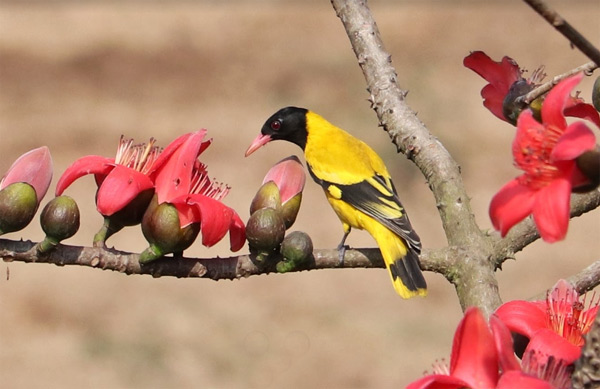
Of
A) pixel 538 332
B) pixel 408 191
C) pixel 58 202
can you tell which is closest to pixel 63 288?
pixel 408 191

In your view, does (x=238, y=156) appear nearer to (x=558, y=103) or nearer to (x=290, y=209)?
(x=290, y=209)

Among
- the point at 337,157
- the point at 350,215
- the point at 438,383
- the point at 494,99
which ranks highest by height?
the point at 337,157

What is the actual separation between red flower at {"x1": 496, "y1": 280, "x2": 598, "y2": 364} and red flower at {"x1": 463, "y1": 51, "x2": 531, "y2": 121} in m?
0.32

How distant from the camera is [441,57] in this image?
1116 cm

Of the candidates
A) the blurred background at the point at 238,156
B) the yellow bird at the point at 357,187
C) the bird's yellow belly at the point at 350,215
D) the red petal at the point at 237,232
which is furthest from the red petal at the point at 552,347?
the blurred background at the point at 238,156

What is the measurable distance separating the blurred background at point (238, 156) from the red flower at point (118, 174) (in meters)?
2.76

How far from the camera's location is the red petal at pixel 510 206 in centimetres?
79

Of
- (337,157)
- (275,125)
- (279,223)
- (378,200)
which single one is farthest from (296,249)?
(275,125)

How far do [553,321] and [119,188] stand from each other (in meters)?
0.57

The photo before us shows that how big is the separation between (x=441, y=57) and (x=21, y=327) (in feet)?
19.5

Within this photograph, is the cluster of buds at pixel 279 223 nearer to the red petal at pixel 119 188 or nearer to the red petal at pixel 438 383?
the red petal at pixel 119 188

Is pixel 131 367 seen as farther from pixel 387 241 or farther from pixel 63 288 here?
pixel 387 241

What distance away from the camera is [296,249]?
4.34 ft

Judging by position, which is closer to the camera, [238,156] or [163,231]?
[163,231]
